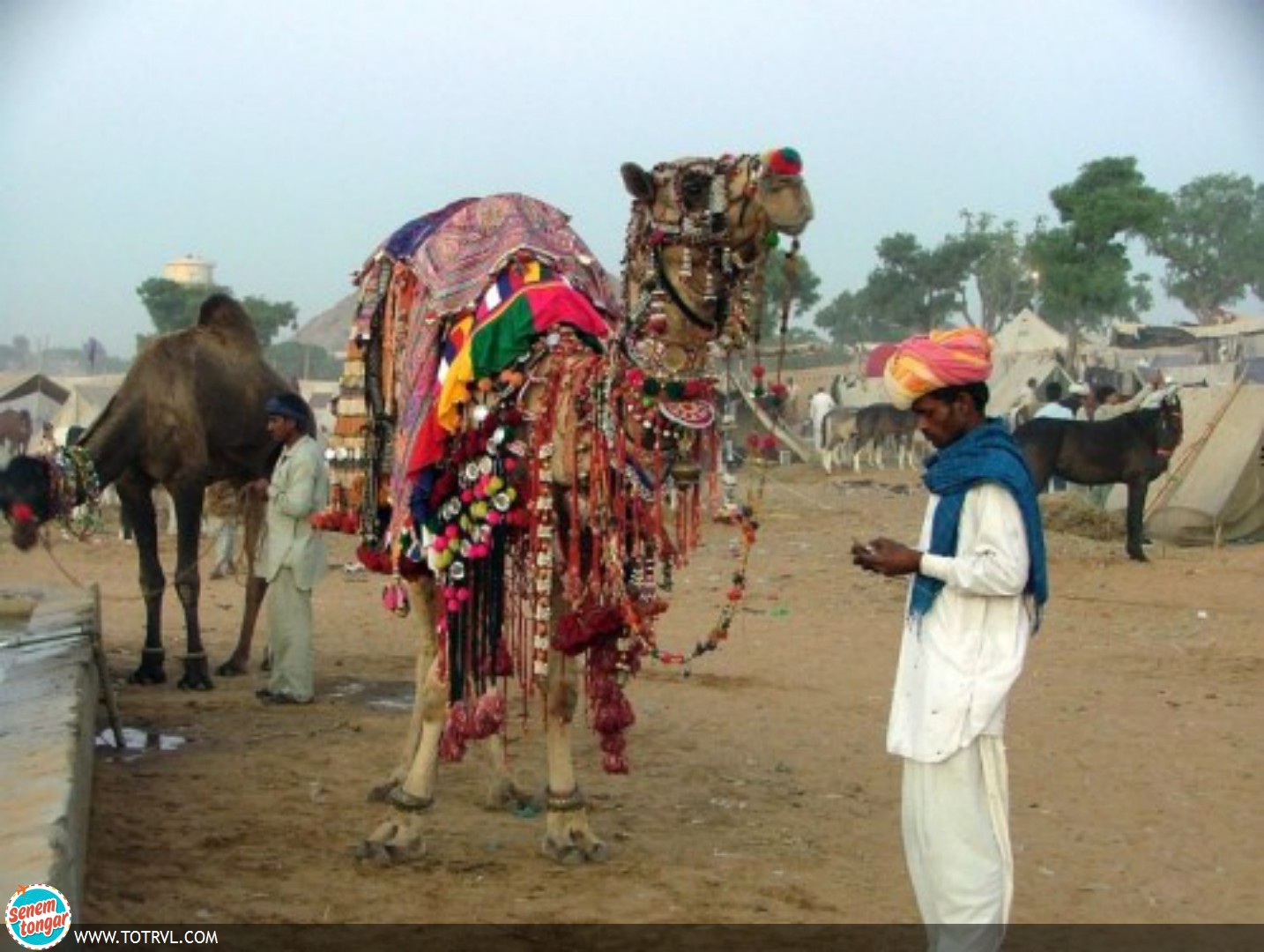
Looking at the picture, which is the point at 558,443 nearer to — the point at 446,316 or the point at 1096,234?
the point at 446,316

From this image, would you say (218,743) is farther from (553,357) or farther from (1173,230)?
(1173,230)

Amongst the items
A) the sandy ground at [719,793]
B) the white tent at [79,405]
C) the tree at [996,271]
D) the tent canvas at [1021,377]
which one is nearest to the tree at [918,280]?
the tree at [996,271]

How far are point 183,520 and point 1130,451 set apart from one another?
1035cm

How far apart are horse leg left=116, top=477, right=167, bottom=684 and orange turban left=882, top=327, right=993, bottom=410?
20.3 feet

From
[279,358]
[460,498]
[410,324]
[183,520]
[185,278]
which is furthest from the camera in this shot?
[185,278]

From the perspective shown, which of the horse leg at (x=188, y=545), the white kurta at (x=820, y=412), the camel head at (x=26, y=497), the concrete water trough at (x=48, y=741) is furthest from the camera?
the white kurta at (x=820, y=412)

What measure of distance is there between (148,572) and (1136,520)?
10.5m

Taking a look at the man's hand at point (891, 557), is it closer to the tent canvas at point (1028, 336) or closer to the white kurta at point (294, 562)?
the white kurta at point (294, 562)

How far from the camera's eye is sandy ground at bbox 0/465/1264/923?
521 centimetres

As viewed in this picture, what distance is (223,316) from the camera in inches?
398

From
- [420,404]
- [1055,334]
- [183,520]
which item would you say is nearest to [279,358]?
[1055,334]

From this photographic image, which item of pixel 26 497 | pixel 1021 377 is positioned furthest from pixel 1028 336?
pixel 26 497

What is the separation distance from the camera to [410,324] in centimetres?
627

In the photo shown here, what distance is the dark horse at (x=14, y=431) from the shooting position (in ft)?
82.5
